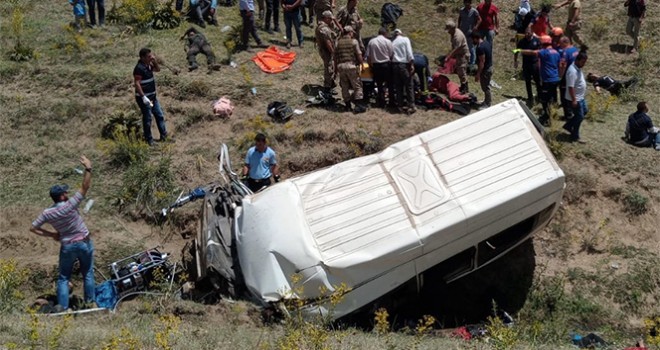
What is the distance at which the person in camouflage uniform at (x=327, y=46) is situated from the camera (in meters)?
13.3

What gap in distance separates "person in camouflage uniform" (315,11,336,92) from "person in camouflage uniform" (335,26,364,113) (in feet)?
1.13

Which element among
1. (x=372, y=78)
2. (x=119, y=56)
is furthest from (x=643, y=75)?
(x=119, y=56)

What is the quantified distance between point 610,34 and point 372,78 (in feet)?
23.9

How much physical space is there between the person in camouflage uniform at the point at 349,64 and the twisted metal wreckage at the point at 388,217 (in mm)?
3591

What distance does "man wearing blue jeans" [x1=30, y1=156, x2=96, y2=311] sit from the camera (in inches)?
351

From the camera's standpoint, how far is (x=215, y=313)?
918 centimetres

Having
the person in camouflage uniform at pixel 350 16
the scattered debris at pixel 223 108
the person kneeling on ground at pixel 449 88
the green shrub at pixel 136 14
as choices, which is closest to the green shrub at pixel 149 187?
the scattered debris at pixel 223 108

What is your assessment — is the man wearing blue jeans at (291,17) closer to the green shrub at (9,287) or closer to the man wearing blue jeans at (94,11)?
the man wearing blue jeans at (94,11)

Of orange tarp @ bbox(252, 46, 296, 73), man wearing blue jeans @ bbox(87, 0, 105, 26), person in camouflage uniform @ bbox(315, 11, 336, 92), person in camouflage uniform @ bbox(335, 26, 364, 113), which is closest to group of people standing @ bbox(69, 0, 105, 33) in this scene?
man wearing blue jeans @ bbox(87, 0, 105, 26)

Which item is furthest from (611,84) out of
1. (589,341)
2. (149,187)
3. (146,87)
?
(149,187)

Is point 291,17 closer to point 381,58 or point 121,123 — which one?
point 381,58

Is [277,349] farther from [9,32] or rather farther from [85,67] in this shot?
[9,32]

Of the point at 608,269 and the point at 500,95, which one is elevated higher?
the point at 500,95

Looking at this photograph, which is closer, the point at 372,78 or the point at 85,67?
the point at 372,78
